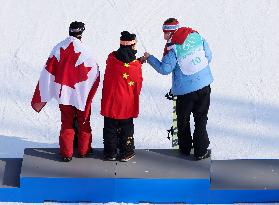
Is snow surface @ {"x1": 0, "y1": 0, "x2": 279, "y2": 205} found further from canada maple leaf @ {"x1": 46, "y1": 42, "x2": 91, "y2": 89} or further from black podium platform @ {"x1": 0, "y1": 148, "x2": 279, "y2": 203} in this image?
canada maple leaf @ {"x1": 46, "y1": 42, "x2": 91, "y2": 89}

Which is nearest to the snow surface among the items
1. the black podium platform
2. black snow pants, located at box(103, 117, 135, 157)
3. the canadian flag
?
the black podium platform

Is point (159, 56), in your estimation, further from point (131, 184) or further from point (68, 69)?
point (131, 184)

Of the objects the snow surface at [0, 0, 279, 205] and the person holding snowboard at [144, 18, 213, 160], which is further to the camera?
the snow surface at [0, 0, 279, 205]

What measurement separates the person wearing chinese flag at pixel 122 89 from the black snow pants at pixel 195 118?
0.49 meters

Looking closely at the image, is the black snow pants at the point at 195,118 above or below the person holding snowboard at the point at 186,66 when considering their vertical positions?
below

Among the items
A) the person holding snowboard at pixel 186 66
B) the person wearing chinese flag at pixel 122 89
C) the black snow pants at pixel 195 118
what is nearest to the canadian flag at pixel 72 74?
the person wearing chinese flag at pixel 122 89

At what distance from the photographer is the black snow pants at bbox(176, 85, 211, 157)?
1301 cm

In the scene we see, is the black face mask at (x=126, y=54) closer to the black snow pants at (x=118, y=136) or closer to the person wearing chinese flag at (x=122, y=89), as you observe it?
the person wearing chinese flag at (x=122, y=89)

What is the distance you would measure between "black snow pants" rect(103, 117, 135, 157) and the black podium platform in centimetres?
12

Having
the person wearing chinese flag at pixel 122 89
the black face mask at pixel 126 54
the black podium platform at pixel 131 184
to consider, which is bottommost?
the black podium platform at pixel 131 184

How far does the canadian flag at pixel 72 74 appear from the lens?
12875 millimetres

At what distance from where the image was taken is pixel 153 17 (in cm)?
1794

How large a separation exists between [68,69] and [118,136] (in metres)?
0.89

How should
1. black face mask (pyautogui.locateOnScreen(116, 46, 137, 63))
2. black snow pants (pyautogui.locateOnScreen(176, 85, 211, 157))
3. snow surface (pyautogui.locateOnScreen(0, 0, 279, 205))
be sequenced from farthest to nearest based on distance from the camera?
snow surface (pyautogui.locateOnScreen(0, 0, 279, 205)), black snow pants (pyautogui.locateOnScreen(176, 85, 211, 157)), black face mask (pyautogui.locateOnScreen(116, 46, 137, 63))
